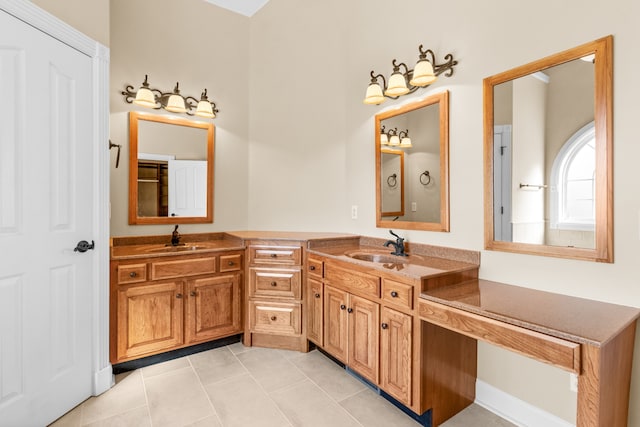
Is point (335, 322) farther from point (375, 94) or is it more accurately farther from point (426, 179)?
point (375, 94)

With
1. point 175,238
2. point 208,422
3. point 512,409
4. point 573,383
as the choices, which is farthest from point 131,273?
point 573,383

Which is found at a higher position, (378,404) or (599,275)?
(599,275)

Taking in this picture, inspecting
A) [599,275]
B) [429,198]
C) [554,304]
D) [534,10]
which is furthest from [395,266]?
[534,10]

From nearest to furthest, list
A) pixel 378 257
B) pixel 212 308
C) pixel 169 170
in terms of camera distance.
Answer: pixel 378 257, pixel 212 308, pixel 169 170

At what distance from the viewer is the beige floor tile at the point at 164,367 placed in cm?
240

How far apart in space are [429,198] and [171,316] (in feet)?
7.13

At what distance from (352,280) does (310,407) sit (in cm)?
82

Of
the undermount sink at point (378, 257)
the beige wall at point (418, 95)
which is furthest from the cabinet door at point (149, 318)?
the undermount sink at point (378, 257)

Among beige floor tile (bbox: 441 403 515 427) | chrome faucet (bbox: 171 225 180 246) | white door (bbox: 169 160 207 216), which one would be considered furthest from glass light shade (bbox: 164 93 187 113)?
beige floor tile (bbox: 441 403 515 427)

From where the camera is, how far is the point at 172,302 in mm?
2537

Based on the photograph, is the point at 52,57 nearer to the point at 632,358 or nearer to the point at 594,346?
the point at 594,346

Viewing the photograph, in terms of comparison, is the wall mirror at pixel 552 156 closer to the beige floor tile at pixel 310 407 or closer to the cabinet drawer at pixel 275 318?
the beige floor tile at pixel 310 407

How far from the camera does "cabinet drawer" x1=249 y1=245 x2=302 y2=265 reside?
8.93 feet

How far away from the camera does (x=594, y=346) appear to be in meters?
1.10
